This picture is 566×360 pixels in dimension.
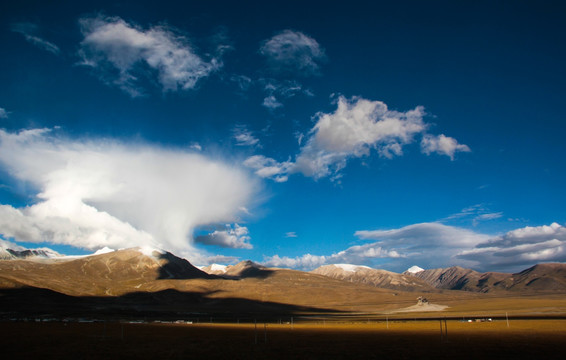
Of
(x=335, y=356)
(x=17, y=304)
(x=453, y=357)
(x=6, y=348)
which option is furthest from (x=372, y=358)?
(x=17, y=304)

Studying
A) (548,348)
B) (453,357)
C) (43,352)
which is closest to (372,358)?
(453,357)

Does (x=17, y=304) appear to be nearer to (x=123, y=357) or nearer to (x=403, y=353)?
(x=123, y=357)

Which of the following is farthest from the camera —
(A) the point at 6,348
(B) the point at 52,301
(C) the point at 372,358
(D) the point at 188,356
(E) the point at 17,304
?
(B) the point at 52,301

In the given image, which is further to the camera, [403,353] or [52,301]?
[52,301]

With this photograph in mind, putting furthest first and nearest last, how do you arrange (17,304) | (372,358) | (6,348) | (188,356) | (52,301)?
(52,301), (17,304), (6,348), (188,356), (372,358)

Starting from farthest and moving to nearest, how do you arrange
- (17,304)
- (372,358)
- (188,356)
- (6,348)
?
(17,304)
(6,348)
(188,356)
(372,358)

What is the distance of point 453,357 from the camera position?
36.7 m

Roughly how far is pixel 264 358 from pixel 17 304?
199m

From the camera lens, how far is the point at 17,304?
601 feet

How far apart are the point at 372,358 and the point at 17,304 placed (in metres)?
206

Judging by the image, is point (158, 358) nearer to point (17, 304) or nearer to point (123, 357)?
point (123, 357)

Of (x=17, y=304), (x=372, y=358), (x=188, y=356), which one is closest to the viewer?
(x=372, y=358)

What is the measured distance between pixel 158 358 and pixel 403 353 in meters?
24.8

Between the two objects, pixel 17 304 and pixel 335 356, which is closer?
pixel 335 356
